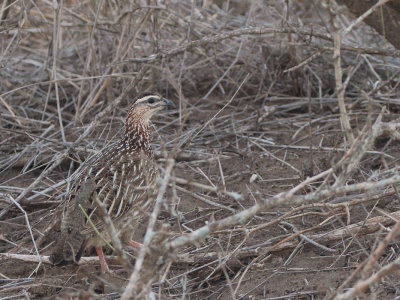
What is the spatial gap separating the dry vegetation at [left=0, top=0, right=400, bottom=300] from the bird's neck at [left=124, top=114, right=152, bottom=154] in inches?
13.6

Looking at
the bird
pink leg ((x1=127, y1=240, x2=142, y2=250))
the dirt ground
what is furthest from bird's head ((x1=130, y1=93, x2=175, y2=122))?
pink leg ((x1=127, y1=240, x2=142, y2=250))

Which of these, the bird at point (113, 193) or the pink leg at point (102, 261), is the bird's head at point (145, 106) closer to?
the bird at point (113, 193)

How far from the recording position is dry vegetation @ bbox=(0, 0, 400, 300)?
13.9ft

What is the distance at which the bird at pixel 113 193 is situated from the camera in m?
4.82

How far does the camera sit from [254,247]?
5.11 meters

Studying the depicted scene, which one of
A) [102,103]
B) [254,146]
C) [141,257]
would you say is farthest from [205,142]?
[141,257]

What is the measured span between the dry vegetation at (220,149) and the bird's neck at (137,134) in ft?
1.13

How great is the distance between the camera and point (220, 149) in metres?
7.00

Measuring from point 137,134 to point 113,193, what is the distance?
0.86 m

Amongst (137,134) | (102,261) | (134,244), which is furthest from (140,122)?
(102,261)

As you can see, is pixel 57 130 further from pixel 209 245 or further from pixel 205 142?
pixel 209 245

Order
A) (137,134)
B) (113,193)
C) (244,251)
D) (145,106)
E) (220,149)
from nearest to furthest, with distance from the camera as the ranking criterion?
(244,251), (113,193), (137,134), (145,106), (220,149)

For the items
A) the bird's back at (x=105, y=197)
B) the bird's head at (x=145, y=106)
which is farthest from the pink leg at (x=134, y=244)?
the bird's head at (x=145, y=106)

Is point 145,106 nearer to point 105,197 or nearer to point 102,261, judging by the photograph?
point 105,197
